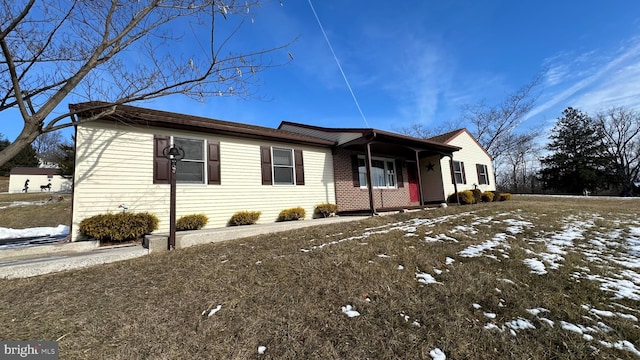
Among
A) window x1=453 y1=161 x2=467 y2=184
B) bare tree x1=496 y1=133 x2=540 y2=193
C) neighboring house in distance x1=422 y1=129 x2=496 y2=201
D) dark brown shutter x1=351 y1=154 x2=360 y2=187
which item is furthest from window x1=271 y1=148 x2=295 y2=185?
bare tree x1=496 y1=133 x2=540 y2=193

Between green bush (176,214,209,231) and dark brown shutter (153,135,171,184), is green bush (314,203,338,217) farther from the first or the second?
dark brown shutter (153,135,171,184)

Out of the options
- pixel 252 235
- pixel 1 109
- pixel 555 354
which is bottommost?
pixel 555 354

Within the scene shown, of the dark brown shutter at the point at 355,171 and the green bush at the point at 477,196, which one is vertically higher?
the dark brown shutter at the point at 355,171

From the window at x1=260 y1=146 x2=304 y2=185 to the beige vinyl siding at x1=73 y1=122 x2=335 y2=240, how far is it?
0.60 ft

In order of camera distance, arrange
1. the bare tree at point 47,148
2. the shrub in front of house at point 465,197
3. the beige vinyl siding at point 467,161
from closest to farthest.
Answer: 1. the shrub in front of house at point 465,197
2. the beige vinyl siding at point 467,161
3. the bare tree at point 47,148

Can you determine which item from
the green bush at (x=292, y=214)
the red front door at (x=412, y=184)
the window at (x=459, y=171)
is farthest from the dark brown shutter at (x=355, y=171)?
the window at (x=459, y=171)

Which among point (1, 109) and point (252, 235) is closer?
point (1, 109)

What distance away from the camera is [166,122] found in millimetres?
7395

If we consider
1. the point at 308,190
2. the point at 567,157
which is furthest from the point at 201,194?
the point at 567,157

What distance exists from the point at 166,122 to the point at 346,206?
7.05 meters

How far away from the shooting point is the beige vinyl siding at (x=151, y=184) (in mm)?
6512

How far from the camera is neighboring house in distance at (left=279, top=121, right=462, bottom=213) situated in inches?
424

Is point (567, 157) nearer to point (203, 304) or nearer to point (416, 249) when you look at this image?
point (416, 249)

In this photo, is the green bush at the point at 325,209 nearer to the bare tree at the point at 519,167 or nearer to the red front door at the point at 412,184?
the red front door at the point at 412,184
